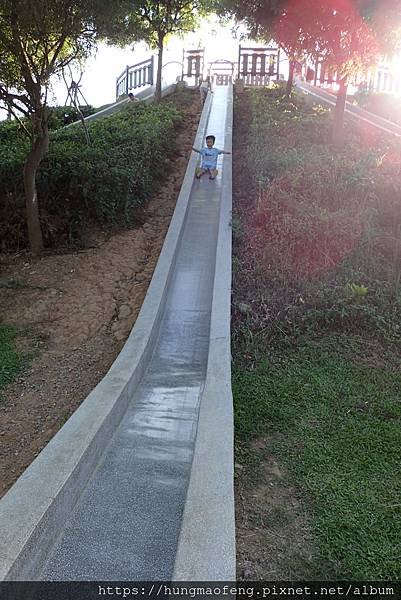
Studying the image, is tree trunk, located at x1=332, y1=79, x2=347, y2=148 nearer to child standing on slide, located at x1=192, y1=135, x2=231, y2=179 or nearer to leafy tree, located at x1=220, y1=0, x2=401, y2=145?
leafy tree, located at x1=220, y1=0, x2=401, y2=145

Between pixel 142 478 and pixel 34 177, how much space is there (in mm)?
5453

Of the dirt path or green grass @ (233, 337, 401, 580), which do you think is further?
the dirt path

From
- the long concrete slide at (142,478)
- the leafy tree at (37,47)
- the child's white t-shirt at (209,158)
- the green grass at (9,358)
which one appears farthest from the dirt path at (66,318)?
the child's white t-shirt at (209,158)

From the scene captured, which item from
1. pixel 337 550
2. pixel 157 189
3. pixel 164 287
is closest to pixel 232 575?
pixel 337 550

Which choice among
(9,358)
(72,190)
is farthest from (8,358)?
(72,190)

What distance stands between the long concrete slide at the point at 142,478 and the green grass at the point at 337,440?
0.39m

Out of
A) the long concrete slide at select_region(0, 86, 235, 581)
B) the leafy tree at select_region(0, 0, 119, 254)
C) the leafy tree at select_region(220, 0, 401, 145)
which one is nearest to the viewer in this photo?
the long concrete slide at select_region(0, 86, 235, 581)

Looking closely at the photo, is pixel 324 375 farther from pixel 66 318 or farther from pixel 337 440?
pixel 66 318

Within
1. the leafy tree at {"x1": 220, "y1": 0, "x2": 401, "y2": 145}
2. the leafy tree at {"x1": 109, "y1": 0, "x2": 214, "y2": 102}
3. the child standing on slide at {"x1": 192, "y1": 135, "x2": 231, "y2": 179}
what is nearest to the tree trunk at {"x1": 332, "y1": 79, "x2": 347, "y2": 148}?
the leafy tree at {"x1": 220, "y1": 0, "x2": 401, "y2": 145}

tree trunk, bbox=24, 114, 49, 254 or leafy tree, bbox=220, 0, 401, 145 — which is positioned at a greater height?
leafy tree, bbox=220, 0, 401, 145

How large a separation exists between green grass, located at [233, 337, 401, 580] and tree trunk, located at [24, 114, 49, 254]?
4.43 meters

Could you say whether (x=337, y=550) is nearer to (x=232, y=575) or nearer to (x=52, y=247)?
(x=232, y=575)

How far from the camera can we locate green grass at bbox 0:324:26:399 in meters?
4.97

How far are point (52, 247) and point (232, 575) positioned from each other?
6.63 metres
